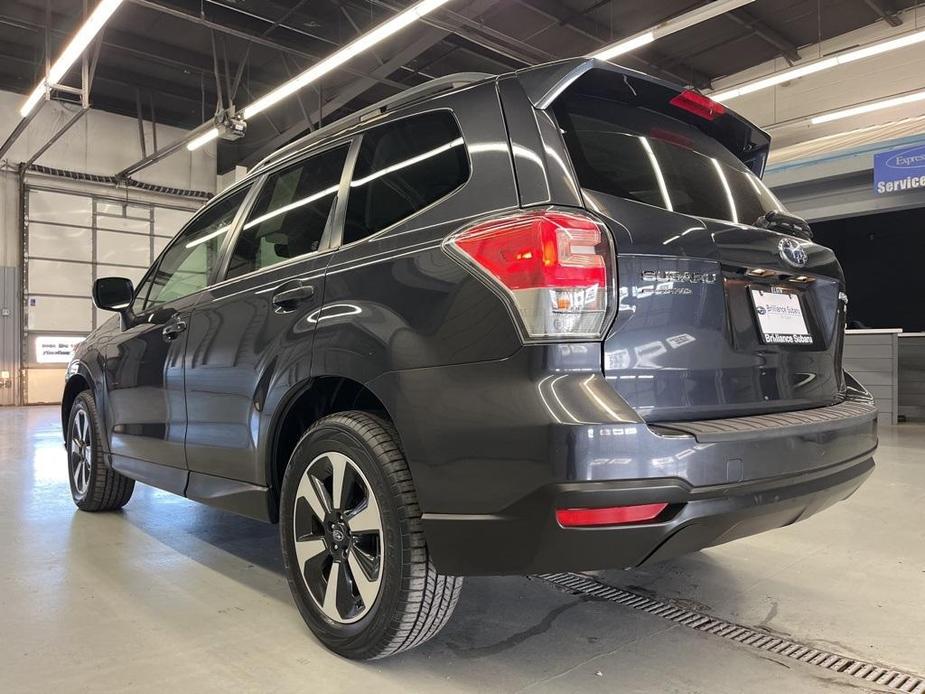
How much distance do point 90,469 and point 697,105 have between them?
3422 mm

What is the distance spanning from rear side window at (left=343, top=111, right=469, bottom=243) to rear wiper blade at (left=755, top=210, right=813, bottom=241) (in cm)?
90

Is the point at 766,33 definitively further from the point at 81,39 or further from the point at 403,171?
the point at 403,171

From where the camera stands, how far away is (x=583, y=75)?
174cm

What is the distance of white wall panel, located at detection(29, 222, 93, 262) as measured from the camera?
Answer: 13.5 metres

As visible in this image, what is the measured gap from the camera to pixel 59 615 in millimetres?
2205

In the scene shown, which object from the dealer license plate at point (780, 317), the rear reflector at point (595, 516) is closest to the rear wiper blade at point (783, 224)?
the dealer license plate at point (780, 317)

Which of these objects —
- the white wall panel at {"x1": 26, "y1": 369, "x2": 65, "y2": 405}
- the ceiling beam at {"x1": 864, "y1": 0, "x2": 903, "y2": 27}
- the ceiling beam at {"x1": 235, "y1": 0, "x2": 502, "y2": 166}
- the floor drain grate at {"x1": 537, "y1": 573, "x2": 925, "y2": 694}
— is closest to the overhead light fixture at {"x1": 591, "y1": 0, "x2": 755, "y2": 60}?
the ceiling beam at {"x1": 235, "y1": 0, "x2": 502, "y2": 166}

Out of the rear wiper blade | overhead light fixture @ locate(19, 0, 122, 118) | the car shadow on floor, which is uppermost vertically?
overhead light fixture @ locate(19, 0, 122, 118)

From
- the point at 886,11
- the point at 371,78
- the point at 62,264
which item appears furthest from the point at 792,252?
the point at 62,264

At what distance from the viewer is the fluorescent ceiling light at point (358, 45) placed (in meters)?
6.81

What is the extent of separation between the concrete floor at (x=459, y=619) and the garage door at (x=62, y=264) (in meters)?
12.0

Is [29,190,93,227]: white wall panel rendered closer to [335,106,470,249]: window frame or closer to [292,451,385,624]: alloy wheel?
Answer: [335,106,470,249]: window frame

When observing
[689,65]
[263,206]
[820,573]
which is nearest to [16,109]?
[689,65]

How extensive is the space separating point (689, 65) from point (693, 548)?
1277cm
